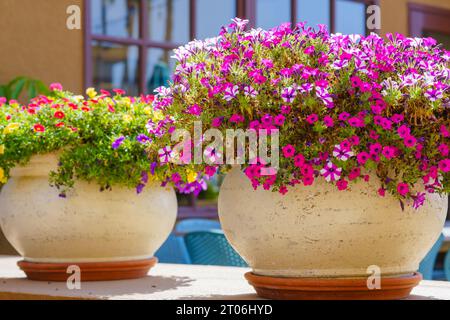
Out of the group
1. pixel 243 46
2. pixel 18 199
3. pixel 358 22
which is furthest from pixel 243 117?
pixel 358 22

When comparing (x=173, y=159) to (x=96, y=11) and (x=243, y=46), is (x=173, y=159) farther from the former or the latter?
(x=96, y=11)

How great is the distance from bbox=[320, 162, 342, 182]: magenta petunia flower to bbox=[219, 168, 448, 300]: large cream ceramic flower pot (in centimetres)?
5

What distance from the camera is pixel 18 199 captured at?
2.16 m

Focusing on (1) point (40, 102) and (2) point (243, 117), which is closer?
(2) point (243, 117)

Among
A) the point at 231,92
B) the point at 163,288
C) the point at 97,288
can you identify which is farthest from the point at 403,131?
the point at 97,288

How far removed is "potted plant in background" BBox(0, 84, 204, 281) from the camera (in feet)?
6.91

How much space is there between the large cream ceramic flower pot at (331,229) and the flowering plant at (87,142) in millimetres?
443

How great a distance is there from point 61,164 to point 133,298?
1.75ft

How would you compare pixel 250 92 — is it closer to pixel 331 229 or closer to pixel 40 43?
pixel 331 229

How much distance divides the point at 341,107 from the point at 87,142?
869mm

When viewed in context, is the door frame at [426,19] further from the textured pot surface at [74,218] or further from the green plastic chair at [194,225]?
the textured pot surface at [74,218]

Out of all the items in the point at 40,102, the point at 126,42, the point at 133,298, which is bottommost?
the point at 133,298

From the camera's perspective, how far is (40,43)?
483cm

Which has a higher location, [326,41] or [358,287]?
[326,41]
